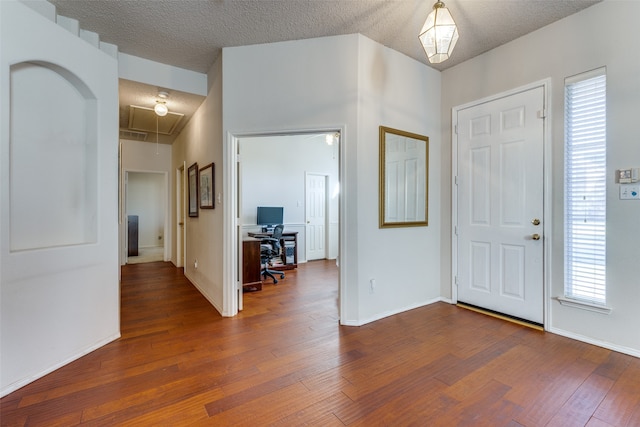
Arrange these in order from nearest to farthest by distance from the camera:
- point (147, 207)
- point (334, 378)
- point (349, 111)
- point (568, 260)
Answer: point (334, 378), point (568, 260), point (349, 111), point (147, 207)

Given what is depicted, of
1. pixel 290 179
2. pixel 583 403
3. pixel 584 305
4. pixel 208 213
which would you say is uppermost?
pixel 290 179

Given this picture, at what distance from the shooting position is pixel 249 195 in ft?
18.9

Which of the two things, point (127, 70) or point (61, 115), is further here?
point (127, 70)

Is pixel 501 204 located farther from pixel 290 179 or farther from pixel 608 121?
pixel 290 179

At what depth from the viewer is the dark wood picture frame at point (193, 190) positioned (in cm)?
430

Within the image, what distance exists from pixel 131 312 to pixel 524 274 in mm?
4201

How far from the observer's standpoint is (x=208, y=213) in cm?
372

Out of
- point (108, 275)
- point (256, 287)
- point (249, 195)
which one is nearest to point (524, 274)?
point (256, 287)

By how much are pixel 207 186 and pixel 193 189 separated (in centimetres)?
93

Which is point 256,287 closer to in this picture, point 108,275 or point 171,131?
point 108,275

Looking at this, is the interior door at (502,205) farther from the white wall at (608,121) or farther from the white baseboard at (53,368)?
the white baseboard at (53,368)

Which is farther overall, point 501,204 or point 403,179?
point 403,179

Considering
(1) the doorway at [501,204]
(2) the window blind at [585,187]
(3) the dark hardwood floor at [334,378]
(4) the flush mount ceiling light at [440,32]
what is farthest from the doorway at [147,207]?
(2) the window blind at [585,187]

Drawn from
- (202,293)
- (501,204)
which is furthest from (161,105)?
(501,204)
